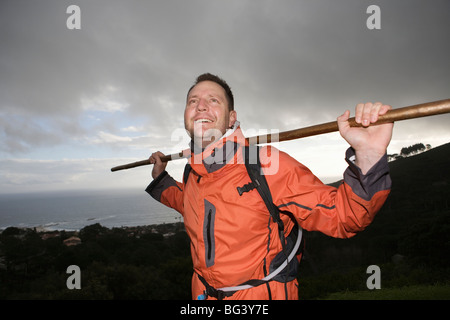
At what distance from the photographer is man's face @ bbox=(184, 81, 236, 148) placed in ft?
8.00

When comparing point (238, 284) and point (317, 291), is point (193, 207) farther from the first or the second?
point (317, 291)

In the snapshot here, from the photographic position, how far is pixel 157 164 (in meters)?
3.89

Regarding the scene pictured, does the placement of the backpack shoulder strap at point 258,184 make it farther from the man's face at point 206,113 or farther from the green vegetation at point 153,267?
the green vegetation at point 153,267

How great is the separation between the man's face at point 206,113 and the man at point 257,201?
0.01m

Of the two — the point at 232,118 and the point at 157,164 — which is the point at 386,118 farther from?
the point at 157,164

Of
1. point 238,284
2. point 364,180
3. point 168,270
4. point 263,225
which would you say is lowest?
point 168,270

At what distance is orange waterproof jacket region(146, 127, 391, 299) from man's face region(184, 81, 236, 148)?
193 millimetres

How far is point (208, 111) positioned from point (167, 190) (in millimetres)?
1547

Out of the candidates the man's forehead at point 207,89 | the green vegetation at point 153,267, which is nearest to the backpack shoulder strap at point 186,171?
the man's forehead at point 207,89

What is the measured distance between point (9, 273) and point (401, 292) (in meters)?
24.6

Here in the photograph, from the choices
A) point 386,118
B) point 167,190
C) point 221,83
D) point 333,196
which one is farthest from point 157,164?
point 386,118

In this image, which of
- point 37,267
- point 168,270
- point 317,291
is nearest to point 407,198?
point 317,291

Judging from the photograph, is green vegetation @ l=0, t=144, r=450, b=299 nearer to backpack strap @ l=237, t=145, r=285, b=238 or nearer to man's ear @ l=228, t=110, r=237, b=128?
backpack strap @ l=237, t=145, r=285, b=238
